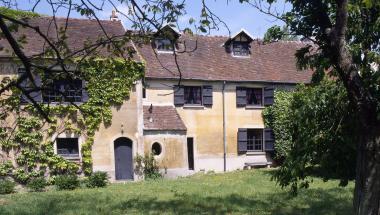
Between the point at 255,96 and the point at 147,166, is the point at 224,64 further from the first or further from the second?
the point at 147,166

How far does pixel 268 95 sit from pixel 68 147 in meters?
11.6

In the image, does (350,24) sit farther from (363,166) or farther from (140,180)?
(140,180)

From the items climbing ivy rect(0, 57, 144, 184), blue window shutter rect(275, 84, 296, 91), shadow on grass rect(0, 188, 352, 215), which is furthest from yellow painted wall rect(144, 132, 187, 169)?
shadow on grass rect(0, 188, 352, 215)

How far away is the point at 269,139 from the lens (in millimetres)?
27531

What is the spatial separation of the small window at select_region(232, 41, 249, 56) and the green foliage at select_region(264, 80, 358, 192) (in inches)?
795

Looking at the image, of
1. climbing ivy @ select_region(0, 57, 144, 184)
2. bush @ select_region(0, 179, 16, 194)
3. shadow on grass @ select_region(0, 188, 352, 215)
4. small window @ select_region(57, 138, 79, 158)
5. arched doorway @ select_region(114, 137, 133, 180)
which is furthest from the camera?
arched doorway @ select_region(114, 137, 133, 180)

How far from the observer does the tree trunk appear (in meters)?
6.32

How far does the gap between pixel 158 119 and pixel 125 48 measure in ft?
62.3

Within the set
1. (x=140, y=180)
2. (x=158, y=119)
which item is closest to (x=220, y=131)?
(x=158, y=119)

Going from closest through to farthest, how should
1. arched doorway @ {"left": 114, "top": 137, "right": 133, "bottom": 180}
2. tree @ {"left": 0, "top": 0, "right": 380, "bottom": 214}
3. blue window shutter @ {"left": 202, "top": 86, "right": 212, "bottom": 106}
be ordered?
tree @ {"left": 0, "top": 0, "right": 380, "bottom": 214}
arched doorway @ {"left": 114, "top": 137, "right": 133, "bottom": 180}
blue window shutter @ {"left": 202, "top": 86, "right": 212, "bottom": 106}

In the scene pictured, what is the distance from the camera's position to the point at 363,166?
6.48 metres

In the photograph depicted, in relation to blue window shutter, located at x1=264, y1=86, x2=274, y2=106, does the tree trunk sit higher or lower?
lower

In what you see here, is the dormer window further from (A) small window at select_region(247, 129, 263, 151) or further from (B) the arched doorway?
(B) the arched doorway

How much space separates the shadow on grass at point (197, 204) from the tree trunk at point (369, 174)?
541 centimetres
